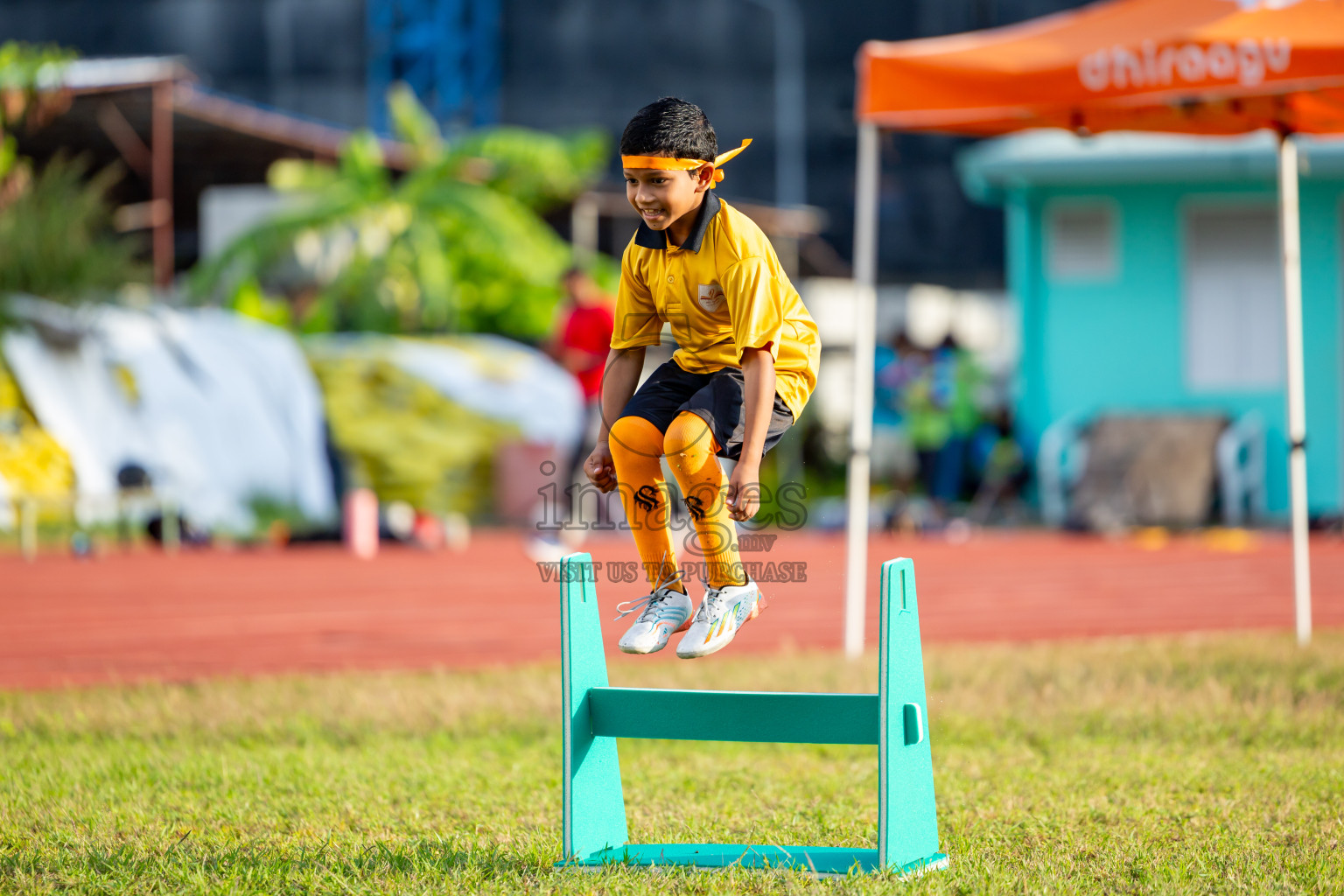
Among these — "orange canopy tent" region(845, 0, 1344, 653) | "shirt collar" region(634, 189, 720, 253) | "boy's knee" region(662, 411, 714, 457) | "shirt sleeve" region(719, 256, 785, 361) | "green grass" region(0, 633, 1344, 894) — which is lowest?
"green grass" region(0, 633, 1344, 894)

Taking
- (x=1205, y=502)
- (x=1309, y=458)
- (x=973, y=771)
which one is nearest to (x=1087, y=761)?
(x=973, y=771)

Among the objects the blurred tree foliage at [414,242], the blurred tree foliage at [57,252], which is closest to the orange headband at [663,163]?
the blurred tree foliage at [57,252]

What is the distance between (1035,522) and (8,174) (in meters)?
11.4

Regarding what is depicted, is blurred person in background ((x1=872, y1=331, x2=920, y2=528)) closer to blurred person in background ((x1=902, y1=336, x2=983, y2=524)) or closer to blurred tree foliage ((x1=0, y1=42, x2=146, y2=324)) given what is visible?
blurred person in background ((x1=902, y1=336, x2=983, y2=524))

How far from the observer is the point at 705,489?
3.23 m

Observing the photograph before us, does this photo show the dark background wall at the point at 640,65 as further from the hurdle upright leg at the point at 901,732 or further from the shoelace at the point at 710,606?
the shoelace at the point at 710,606

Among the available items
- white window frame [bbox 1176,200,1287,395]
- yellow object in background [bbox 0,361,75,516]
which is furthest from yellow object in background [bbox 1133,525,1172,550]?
yellow object in background [bbox 0,361,75,516]

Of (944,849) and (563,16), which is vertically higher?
(563,16)

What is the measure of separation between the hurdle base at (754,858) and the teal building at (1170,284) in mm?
13338

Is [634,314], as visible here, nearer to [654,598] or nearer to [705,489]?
[705,489]

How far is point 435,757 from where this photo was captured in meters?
5.77

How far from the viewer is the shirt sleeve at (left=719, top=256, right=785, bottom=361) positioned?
10.4 ft

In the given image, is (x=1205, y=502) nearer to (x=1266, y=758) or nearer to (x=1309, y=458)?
(x=1309, y=458)

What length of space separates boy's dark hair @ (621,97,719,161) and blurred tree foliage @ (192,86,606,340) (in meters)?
17.5
